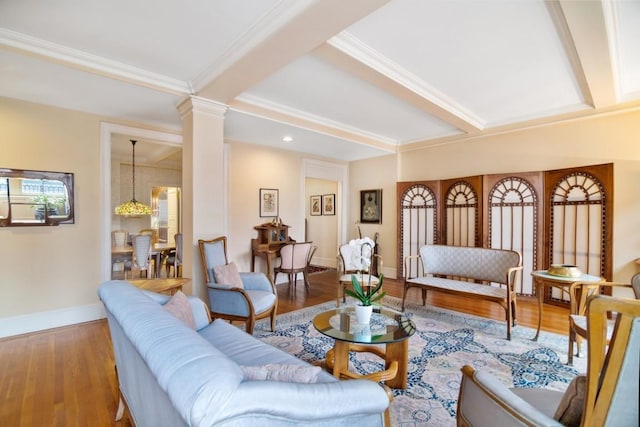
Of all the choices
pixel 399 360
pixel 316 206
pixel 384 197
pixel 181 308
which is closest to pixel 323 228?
pixel 316 206

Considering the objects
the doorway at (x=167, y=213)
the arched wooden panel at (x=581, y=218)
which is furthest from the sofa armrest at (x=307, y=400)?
the doorway at (x=167, y=213)

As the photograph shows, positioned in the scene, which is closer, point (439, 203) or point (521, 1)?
point (521, 1)

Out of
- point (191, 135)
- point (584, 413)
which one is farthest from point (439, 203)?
point (584, 413)

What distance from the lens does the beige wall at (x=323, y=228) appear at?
751 cm

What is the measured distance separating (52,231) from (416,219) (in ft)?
18.3

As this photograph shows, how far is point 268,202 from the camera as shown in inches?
215

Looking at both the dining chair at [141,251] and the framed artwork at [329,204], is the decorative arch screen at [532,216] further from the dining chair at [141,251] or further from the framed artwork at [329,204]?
the dining chair at [141,251]

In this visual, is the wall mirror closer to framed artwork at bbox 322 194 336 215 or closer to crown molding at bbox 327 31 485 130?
crown molding at bbox 327 31 485 130

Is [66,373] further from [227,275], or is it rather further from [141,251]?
[141,251]

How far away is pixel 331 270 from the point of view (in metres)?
6.92

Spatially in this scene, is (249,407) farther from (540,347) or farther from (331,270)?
(331,270)

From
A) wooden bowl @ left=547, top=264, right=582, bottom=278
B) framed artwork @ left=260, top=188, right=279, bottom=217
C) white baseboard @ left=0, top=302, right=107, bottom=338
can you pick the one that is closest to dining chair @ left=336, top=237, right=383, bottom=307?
framed artwork @ left=260, top=188, right=279, bottom=217

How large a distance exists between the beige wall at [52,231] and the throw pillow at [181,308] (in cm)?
249

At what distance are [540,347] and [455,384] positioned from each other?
1.31 m
